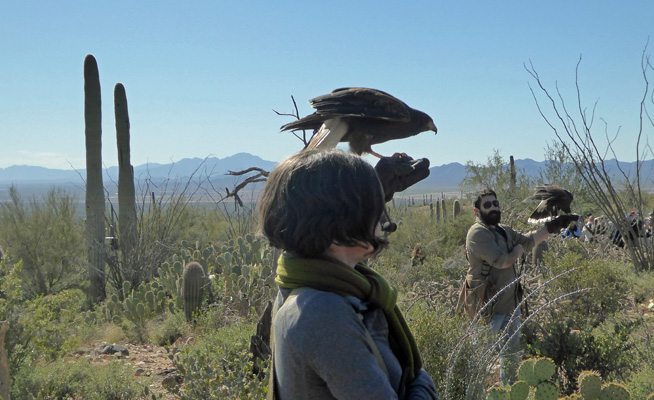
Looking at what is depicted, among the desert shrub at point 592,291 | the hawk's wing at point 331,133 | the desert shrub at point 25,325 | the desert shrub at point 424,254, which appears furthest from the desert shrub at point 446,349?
the desert shrub at point 25,325

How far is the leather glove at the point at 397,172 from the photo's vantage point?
2.72m

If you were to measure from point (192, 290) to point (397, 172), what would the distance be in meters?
5.43

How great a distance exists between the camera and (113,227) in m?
10.5

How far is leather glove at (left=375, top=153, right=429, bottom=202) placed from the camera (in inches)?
107

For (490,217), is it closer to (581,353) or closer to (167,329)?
(581,353)

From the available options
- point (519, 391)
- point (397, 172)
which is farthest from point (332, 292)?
point (519, 391)

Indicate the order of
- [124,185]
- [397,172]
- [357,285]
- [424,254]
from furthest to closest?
1. [124,185]
2. [424,254]
3. [397,172]
4. [357,285]

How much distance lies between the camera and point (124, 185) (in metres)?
10.8

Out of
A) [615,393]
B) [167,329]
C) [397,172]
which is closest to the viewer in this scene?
[397,172]

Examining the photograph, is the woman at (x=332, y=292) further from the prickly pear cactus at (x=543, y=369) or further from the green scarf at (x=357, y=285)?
the prickly pear cactus at (x=543, y=369)

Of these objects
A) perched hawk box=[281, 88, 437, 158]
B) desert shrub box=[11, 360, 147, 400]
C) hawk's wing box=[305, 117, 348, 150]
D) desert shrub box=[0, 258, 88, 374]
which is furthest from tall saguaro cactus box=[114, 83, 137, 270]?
hawk's wing box=[305, 117, 348, 150]

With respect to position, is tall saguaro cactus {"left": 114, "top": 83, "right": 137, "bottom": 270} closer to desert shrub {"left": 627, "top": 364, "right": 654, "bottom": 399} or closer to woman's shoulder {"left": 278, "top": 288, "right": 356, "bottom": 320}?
desert shrub {"left": 627, "top": 364, "right": 654, "bottom": 399}

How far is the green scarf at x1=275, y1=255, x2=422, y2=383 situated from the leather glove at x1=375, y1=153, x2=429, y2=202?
1.29 m

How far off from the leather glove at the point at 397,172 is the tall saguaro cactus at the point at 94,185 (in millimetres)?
8423
